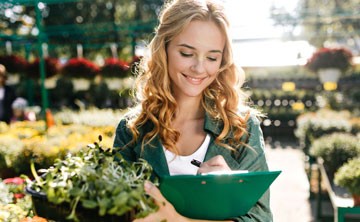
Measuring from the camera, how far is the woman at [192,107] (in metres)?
1.56

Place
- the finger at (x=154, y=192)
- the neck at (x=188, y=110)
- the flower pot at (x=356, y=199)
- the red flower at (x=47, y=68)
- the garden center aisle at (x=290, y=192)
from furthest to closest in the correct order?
the red flower at (x=47, y=68) < the garden center aisle at (x=290, y=192) < the flower pot at (x=356, y=199) < the neck at (x=188, y=110) < the finger at (x=154, y=192)

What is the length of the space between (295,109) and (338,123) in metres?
5.42

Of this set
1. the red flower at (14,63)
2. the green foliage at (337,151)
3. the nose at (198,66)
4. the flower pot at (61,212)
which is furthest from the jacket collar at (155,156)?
the red flower at (14,63)

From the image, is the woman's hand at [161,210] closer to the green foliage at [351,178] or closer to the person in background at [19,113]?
the green foliage at [351,178]

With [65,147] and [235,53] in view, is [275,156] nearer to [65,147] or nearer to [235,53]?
[65,147]

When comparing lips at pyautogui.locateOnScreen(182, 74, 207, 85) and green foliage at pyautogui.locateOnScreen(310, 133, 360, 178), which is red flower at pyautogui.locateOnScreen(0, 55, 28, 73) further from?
lips at pyautogui.locateOnScreen(182, 74, 207, 85)

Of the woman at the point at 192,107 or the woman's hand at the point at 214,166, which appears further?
the woman at the point at 192,107

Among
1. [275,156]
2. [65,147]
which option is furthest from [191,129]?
[275,156]

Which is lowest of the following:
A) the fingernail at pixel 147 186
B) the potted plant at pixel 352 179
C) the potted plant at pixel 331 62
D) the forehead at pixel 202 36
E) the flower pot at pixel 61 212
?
the potted plant at pixel 352 179

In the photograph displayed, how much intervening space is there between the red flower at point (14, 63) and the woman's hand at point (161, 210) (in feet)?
21.6

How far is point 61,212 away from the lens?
3.40 ft

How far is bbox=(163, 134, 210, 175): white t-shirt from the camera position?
63.8 inches

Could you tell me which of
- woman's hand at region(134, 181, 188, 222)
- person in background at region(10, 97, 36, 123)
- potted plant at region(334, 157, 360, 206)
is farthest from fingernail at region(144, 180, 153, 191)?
person in background at region(10, 97, 36, 123)

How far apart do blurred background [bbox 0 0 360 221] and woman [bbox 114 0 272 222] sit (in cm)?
13
